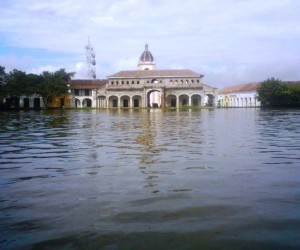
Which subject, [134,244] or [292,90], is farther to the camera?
[292,90]

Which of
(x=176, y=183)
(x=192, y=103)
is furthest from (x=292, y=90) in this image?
(x=176, y=183)

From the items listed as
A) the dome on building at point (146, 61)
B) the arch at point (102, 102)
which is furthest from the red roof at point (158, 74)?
the dome on building at point (146, 61)

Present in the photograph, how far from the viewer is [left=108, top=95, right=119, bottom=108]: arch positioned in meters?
88.1

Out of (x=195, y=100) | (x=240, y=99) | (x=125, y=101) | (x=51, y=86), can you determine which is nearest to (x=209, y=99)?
(x=195, y=100)

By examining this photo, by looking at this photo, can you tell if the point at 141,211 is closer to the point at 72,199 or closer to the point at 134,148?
the point at 72,199

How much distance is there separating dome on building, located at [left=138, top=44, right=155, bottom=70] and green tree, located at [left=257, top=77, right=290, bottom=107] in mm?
40494

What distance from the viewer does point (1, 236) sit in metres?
3.83

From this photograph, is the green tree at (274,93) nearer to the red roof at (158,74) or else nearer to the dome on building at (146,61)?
the red roof at (158,74)

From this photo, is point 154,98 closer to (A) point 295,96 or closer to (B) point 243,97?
(B) point 243,97

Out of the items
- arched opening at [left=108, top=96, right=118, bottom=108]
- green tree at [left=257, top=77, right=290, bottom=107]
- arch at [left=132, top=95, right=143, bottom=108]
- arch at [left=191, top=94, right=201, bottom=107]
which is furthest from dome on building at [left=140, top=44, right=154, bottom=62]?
green tree at [left=257, top=77, right=290, bottom=107]

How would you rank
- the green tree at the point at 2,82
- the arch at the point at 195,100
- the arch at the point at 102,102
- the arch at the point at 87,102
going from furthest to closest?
the arch at the point at 87,102
the arch at the point at 102,102
the arch at the point at 195,100
the green tree at the point at 2,82

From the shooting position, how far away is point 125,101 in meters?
90.0

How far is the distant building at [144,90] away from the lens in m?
85.3

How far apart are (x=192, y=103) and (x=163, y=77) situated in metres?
8.54
